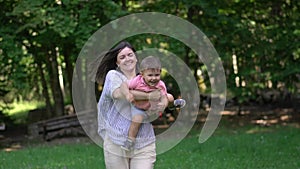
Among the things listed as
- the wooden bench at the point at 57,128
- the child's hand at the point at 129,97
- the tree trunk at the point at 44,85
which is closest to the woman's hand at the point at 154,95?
the child's hand at the point at 129,97

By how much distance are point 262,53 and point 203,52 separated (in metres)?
3.36

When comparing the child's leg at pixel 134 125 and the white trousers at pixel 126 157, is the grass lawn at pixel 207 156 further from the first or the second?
the child's leg at pixel 134 125

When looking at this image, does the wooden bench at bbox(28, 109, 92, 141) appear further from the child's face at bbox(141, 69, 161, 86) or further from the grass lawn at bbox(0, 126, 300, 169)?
the child's face at bbox(141, 69, 161, 86)

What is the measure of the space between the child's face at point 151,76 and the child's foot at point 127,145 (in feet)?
1.68

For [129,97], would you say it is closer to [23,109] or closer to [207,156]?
[207,156]

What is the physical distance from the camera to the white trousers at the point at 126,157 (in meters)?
4.26

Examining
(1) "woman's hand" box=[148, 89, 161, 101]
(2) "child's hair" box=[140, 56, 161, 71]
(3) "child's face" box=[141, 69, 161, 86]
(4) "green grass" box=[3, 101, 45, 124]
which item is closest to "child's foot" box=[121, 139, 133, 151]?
(1) "woman's hand" box=[148, 89, 161, 101]

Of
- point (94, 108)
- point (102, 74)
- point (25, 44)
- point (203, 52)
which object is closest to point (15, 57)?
point (25, 44)

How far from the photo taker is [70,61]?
14805 millimetres

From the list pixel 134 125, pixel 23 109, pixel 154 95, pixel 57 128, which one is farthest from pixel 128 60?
pixel 23 109

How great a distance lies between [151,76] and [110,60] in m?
0.59

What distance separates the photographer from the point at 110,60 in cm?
445

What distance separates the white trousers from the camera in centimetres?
426

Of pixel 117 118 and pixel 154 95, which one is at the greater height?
pixel 154 95
